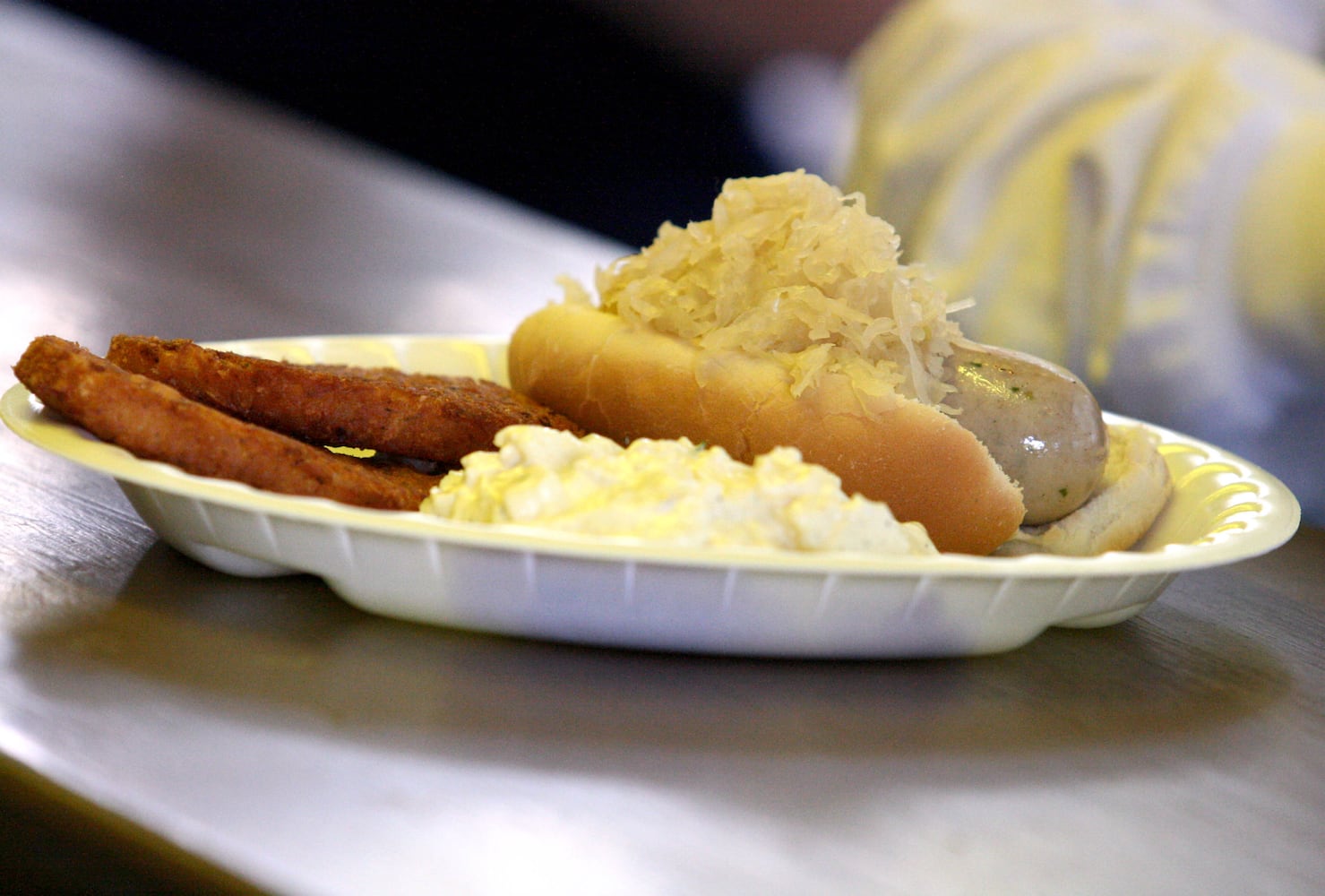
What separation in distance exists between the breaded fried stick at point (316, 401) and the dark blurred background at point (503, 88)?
719cm

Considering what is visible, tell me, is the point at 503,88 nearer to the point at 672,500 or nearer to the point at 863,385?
the point at 863,385

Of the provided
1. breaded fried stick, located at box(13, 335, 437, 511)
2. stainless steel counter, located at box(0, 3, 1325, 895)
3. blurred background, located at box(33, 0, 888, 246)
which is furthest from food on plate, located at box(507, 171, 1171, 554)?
blurred background, located at box(33, 0, 888, 246)

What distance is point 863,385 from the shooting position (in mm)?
2184

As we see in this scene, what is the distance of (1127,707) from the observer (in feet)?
5.40

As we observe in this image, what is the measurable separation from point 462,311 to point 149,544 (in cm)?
276

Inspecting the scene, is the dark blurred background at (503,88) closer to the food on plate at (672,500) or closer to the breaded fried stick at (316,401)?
the breaded fried stick at (316,401)

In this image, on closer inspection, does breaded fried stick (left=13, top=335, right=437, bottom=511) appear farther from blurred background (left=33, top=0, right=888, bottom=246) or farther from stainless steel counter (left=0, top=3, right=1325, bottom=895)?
blurred background (left=33, top=0, right=888, bottom=246)

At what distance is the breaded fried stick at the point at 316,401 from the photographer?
195cm

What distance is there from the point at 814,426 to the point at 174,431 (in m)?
1.12

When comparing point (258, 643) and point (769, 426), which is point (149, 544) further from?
point (769, 426)

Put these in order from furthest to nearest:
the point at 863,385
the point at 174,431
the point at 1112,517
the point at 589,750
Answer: the point at 1112,517, the point at 863,385, the point at 174,431, the point at 589,750

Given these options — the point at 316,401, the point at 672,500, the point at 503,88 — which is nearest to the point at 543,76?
the point at 503,88

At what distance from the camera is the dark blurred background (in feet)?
29.9

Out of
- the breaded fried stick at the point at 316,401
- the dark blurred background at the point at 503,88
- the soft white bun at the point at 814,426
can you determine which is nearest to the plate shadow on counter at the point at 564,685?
the breaded fried stick at the point at 316,401
